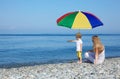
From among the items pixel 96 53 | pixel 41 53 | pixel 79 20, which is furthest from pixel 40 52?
pixel 79 20

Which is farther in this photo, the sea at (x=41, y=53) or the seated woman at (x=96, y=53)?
the sea at (x=41, y=53)

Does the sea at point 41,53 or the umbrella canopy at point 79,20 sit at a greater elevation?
the umbrella canopy at point 79,20

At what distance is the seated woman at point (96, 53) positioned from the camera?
18.8 m

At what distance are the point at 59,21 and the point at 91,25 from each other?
1.76 meters

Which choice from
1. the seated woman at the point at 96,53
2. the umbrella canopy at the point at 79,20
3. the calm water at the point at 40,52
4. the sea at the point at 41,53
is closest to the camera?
the umbrella canopy at the point at 79,20

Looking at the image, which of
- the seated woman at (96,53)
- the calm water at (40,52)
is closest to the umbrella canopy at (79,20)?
the seated woman at (96,53)

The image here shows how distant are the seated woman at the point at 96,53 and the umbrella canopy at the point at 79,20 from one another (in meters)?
1.40

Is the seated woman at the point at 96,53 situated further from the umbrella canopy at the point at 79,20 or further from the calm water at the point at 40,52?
the calm water at the point at 40,52

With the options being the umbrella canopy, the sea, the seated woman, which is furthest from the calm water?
the umbrella canopy

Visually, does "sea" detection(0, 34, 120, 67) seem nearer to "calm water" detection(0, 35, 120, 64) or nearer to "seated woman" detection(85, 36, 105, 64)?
"calm water" detection(0, 35, 120, 64)

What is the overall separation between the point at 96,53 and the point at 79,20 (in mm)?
2572

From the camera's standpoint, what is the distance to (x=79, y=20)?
17.6m

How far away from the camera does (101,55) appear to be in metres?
19.2

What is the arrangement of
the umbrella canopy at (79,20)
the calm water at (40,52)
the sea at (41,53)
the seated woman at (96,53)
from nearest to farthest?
the umbrella canopy at (79,20) → the seated woman at (96,53) → the sea at (41,53) → the calm water at (40,52)
